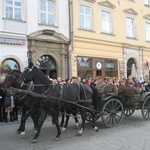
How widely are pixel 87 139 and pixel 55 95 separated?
144 cm

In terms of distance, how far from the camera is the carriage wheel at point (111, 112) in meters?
7.69

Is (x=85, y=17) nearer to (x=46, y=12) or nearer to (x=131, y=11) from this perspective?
(x=46, y=12)

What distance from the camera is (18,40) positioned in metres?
13.8

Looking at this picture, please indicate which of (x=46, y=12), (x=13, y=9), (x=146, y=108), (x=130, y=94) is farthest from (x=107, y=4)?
(x=130, y=94)

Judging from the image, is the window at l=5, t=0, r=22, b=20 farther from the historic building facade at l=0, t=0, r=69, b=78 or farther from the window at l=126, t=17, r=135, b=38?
the window at l=126, t=17, r=135, b=38

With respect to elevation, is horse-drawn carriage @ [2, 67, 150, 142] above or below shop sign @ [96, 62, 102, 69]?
below

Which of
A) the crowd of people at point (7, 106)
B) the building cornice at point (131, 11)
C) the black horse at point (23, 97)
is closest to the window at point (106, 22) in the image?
the building cornice at point (131, 11)

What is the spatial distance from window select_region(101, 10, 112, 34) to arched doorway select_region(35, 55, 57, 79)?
17.7ft

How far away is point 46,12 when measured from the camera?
15.5 metres

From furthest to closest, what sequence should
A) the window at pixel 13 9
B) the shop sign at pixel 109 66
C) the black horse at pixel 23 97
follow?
the shop sign at pixel 109 66, the window at pixel 13 9, the black horse at pixel 23 97

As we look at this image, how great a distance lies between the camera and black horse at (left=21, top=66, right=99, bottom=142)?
6375 millimetres

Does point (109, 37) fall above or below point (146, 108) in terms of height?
above

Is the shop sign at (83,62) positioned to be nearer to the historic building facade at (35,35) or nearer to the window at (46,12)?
the historic building facade at (35,35)

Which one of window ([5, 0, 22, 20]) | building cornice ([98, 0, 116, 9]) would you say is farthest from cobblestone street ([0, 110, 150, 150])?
building cornice ([98, 0, 116, 9])
